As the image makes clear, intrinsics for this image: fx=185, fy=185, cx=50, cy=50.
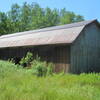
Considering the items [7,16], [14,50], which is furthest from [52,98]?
[7,16]

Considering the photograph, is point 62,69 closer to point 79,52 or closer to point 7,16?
point 79,52

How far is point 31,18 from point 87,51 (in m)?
37.4

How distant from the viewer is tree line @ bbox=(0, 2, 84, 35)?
47.2 meters

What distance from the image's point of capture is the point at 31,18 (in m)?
52.2

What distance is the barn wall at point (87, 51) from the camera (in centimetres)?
1575

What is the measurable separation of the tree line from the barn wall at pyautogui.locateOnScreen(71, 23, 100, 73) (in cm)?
3007

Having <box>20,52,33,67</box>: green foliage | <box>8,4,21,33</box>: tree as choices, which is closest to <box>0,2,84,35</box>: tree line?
<box>8,4,21,33</box>: tree

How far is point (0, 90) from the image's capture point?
7.28 metres

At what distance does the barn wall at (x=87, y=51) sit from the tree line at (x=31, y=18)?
98.6 feet

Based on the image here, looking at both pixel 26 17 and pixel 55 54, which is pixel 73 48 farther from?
pixel 26 17

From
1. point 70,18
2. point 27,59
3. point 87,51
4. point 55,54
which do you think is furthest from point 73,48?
point 70,18

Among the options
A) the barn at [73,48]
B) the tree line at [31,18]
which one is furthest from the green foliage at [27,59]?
the tree line at [31,18]

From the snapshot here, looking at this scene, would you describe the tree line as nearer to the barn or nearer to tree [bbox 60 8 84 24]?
tree [bbox 60 8 84 24]

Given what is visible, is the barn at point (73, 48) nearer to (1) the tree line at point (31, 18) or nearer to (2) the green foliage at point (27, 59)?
(2) the green foliage at point (27, 59)
